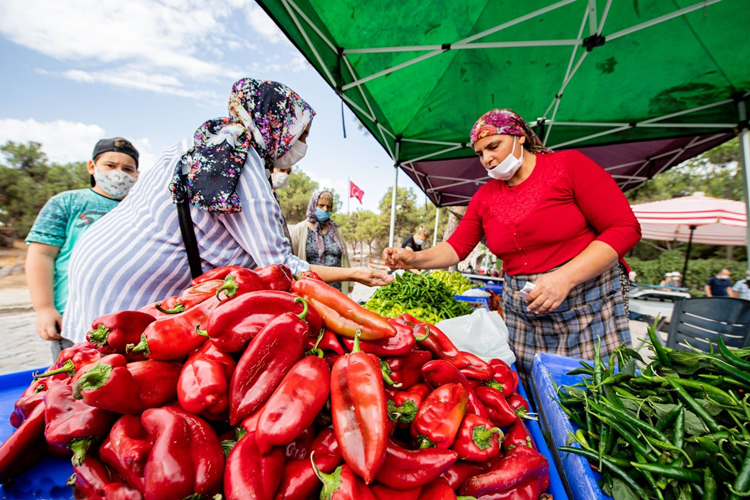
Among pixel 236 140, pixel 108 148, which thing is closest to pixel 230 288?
pixel 236 140

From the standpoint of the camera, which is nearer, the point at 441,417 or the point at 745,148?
the point at 441,417

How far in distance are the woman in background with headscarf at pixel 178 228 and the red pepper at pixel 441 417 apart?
1148 millimetres

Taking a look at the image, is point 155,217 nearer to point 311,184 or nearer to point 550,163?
point 550,163

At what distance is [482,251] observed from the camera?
19.4 metres

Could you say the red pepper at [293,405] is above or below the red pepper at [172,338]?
below

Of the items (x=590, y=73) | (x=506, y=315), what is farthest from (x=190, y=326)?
(x=590, y=73)

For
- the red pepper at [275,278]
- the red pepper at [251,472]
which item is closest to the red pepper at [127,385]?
the red pepper at [251,472]

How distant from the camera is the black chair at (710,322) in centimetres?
324

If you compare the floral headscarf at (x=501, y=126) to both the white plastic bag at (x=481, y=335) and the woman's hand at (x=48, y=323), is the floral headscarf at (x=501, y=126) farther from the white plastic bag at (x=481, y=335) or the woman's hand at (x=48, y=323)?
the woman's hand at (x=48, y=323)

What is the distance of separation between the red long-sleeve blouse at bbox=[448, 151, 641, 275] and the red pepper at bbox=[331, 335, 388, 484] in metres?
1.89

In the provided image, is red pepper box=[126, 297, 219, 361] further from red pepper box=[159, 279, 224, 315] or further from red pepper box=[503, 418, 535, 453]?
red pepper box=[503, 418, 535, 453]

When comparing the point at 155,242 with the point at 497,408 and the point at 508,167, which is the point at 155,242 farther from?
the point at 508,167

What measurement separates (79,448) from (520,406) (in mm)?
1640

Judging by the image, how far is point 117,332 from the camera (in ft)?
3.59
